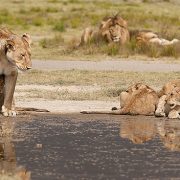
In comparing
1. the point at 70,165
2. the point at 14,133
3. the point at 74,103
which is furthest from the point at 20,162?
the point at 74,103

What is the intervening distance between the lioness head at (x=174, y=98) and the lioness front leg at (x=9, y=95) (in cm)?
254

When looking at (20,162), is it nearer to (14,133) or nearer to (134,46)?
(14,133)

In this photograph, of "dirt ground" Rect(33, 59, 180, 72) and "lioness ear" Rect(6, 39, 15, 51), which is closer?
"lioness ear" Rect(6, 39, 15, 51)

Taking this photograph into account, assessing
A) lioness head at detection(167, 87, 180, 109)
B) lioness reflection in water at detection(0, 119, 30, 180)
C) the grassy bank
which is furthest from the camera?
the grassy bank

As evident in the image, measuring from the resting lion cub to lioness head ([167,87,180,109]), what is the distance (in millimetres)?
377

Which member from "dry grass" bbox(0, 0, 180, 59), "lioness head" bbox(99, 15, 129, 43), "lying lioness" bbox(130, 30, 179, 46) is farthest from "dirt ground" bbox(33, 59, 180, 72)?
"lioness head" bbox(99, 15, 129, 43)

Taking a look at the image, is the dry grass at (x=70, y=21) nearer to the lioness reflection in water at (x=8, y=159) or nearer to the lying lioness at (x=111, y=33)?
the lying lioness at (x=111, y=33)

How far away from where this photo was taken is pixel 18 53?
542 inches

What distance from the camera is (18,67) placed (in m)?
13.7

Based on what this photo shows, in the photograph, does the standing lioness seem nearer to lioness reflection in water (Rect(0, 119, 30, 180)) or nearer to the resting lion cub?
lioness reflection in water (Rect(0, 119, 30, 180))

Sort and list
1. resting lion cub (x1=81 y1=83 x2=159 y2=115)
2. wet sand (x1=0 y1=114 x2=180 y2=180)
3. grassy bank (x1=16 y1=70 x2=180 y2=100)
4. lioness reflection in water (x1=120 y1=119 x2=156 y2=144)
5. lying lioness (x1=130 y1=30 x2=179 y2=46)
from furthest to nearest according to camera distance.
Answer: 1. lying lioness (x1=130 y1=30 x2=179 y2=46)
2. grassy bank (x1=16 y1=70 x2=180 y2=100)
3. resting lion cub (x1=81 y1=83 x2=159 y2=115)
4. lioness reflection in water (x1=120 y1=119 x2=156 y2=144)
5. wet sand (x1=0 y1=114 x2=180 y2=180)

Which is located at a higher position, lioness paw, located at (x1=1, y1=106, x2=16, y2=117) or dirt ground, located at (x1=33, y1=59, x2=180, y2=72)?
lioness paw, located at (x1=1, y1=106, x2=16, y2=117)

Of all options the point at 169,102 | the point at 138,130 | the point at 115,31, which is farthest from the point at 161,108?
the point at 115,31

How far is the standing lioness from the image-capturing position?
13.7 metres
